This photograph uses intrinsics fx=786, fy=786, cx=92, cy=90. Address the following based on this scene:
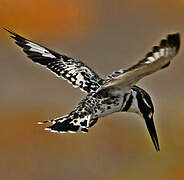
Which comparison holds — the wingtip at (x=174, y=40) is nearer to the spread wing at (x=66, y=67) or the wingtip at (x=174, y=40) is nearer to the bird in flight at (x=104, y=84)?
the bird in flight at (x=104, y=84)

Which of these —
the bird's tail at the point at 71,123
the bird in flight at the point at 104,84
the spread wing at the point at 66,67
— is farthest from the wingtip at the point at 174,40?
the spread wing at the point at 66,67

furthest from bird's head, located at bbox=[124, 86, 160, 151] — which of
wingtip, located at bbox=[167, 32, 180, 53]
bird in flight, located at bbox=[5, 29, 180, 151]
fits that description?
wingtip, located at bbox=[167, 32, 180, 53]

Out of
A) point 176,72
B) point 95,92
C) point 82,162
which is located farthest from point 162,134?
point 95,92

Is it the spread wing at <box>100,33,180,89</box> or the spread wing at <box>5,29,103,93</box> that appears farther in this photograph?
the spread wing at <box>5,29,103,93</box>

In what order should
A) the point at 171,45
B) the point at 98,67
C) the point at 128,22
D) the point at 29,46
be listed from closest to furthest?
the point at 171,45 → the point at 29,46 → the point at 98,67 → the point at 128,22

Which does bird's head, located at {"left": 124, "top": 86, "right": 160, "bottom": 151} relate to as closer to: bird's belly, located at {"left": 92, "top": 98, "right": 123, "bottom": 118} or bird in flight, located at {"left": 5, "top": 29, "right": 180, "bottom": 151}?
bird in flight, located at {"left": 5, "top": 29, "right": 180, "bottom": 151}

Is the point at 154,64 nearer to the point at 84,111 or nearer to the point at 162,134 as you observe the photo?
the point at 84,111

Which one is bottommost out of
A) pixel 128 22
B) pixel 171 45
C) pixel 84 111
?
pixel 84 111
